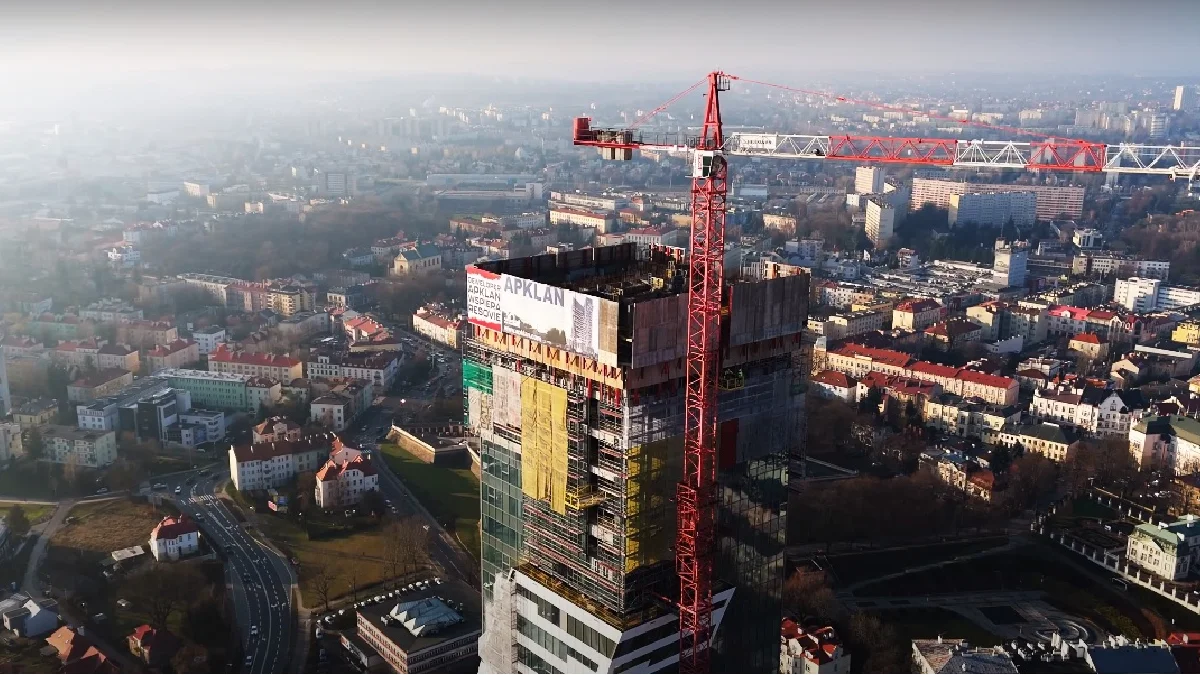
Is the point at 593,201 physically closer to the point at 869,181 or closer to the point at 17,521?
the point at 869,181

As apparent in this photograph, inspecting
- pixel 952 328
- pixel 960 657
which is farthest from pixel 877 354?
pixel 960 657

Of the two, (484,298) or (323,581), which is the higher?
(484,298)

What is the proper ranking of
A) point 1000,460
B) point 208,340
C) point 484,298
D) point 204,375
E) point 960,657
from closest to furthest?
point 484,298, point 960,657, point 1000,460, point 204,375, point 208,340

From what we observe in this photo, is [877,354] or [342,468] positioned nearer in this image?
[342,468]

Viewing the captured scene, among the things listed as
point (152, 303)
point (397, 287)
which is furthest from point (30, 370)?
point (397, 287)

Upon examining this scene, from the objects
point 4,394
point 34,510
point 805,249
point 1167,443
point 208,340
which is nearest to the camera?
point 34,510
